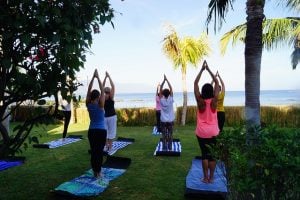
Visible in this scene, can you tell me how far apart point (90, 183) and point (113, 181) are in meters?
0.56

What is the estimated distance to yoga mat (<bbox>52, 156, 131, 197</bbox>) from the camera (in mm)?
6277

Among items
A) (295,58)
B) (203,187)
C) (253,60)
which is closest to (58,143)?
(203,187)

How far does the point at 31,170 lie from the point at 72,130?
8401 mm

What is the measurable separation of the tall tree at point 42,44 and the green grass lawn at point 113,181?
122cm

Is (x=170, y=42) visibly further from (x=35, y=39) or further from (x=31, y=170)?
(x=35, y=39)

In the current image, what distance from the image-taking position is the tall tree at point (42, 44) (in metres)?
3.75

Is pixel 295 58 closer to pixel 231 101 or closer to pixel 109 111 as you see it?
pixel 109 111

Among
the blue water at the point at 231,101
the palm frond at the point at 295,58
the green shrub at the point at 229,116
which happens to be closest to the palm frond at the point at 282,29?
the green shrub at the point at 229,116

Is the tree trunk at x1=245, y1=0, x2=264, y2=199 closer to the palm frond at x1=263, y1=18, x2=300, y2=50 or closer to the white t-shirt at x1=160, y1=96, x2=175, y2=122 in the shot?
the white t-shirt at x1=160, y1=96, x2=175, y2=122

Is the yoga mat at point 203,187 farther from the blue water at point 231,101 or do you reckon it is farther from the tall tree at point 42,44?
the blue water at point 231,101

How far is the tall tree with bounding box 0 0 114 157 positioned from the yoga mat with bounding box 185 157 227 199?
2.40 meters

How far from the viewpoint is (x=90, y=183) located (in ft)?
22.6

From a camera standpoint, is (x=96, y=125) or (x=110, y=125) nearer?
(x=96, y=125)

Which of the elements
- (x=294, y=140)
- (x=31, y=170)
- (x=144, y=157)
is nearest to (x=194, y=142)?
(x=144, y=157)
